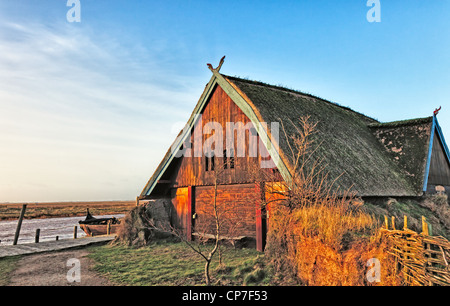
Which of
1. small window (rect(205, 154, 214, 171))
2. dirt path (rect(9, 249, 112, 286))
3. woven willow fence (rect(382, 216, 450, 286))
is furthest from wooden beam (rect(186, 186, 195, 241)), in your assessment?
woven willow fence (rect(382, 216, 450, 286))

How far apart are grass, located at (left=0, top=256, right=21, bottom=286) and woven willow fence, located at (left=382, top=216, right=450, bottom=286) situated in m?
10.9

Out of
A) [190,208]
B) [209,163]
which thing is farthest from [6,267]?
[209,163]

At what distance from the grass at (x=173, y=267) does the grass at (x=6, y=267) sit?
272 centimetres

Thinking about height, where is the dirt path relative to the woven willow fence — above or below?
below

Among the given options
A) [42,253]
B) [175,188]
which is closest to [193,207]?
[175,188]

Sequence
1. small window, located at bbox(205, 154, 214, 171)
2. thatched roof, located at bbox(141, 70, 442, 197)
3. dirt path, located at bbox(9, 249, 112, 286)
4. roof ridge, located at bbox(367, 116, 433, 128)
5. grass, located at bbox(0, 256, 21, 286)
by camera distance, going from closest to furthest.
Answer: dirt path, located at bbox(9, 249, 112, 286), grass, located at bbox(0, 256, 21, 286), thatched roof, located at bbox(141, 70, 442, 197), small window, located at bbox(205, 154, 214, 171), roof ridge, located at bbox(367, 116, 433, 128)

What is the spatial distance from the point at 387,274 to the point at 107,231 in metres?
21.7

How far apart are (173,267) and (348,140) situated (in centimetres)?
1167

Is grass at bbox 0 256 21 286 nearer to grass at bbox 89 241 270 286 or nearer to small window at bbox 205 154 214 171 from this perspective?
grass at bbox 89 241 270 286

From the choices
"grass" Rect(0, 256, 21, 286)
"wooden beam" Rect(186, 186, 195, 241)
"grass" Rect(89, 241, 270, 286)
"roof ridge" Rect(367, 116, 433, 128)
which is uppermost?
"roof ridge" Rect(367, 116, 433, 128)

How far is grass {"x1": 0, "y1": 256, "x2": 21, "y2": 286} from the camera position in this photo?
9701 millimetres

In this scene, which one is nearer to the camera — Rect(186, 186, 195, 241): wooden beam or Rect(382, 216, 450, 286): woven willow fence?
Rect(382, 216, 450, 286): woven willow fence

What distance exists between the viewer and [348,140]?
1662 cm
